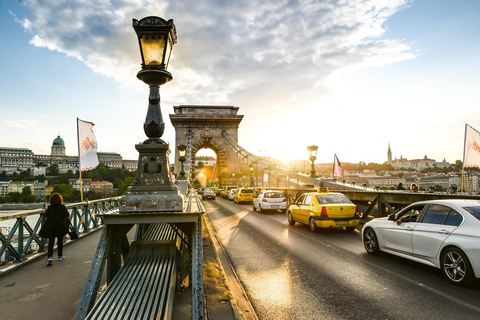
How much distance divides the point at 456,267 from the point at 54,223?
7.82 m

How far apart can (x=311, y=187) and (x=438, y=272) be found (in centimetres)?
1374

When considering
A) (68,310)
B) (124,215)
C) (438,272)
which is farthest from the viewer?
(438,272)

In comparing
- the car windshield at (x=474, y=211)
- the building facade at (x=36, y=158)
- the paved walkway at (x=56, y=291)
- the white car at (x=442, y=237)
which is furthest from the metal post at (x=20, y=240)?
the building facade at (x=36, y=158)

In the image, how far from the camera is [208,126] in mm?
57312

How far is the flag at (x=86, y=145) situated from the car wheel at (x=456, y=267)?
11.5 m

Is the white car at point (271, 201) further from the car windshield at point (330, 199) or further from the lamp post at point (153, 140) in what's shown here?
the lamp post at point (153, 140)

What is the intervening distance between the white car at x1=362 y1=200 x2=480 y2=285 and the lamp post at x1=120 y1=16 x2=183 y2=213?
463 centimetres

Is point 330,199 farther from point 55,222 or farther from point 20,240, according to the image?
point 20,240

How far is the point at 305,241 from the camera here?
9.28m

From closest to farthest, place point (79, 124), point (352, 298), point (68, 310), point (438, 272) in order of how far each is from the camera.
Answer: point (68, 310), point (352, 298), point (438, 272), point (79, 124)

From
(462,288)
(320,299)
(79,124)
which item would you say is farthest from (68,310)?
(79,124)

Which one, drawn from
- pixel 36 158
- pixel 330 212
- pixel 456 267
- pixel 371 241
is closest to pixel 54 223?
pixel 371 241

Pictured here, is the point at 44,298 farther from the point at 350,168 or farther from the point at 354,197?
the point at 350,168

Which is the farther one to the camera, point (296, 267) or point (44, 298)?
point (296, 267)
